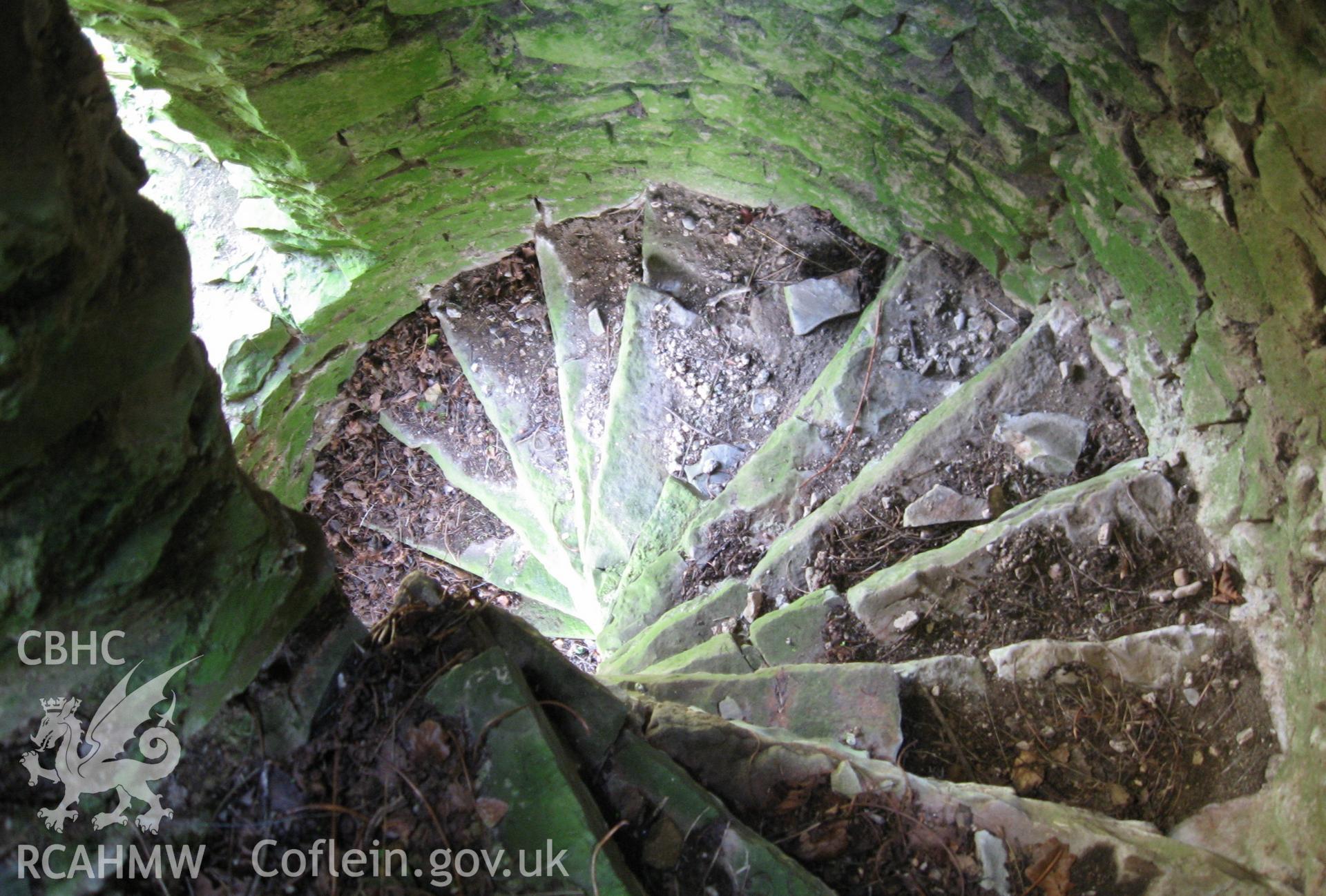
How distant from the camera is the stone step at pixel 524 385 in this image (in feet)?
15.7

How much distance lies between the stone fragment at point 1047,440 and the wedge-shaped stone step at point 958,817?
1144 millimetres

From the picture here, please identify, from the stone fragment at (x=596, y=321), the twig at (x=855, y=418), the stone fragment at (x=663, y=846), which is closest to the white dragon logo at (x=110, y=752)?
the stone fragment at (x=663, y=846)

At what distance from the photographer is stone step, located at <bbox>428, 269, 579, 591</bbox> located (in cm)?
479

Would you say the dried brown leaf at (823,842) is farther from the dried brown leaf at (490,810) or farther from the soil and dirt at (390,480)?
the soil and dirt at (390,480)

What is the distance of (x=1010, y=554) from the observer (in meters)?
2.62

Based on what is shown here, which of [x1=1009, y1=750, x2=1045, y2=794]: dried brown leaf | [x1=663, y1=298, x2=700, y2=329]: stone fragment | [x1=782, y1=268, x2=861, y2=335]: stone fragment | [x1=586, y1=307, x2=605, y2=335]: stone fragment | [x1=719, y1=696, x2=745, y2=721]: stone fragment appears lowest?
[x1=1009, y1=750, x2=1045, y2=794]: dried brown leaf

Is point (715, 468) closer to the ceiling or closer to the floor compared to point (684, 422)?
closer to the floor

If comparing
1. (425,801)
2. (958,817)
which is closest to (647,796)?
(425,801)

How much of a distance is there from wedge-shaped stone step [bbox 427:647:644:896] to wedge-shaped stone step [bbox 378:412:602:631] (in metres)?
A: 3.48

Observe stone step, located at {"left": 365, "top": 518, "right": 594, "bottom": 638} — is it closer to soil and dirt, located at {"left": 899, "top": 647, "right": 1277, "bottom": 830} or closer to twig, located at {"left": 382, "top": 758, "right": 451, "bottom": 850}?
soil and dirt, located at {"left": 899, "top": 647, "right": 1277, "bottom": 830}

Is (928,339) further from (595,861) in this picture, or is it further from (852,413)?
(595,861)

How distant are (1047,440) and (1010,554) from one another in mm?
458

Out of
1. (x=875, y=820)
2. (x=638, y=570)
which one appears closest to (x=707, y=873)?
(x=875, y=820)

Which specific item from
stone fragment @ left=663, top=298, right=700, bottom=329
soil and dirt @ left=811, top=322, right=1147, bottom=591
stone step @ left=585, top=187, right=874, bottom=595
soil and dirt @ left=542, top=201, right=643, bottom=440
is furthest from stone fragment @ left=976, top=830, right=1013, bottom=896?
soil and dirt @ left=542, top=201, right=643, bottom=440
